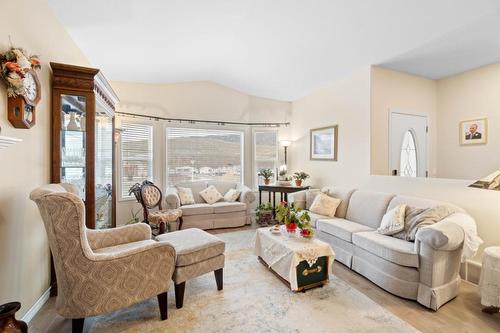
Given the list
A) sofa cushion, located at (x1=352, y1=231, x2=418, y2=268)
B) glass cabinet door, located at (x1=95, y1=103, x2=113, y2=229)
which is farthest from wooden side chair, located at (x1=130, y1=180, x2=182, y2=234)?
sofa cushion, located at (x1=352, y1=231, x2=418, y2=268)

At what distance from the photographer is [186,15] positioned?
8.82 feet

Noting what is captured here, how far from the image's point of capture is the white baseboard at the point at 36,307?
6.05 ft

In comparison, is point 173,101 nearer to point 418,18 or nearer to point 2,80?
point 2,80

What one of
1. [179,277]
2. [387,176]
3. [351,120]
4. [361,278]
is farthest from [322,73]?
[179,277]

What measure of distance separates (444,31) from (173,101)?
4489 mm

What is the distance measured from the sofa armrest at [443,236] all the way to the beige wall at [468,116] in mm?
2184

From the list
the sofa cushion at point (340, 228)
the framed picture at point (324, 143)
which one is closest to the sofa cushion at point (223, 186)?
the framed picture at point (324, 143)

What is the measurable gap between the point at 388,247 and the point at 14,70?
3.36m

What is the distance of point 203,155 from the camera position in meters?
5.28

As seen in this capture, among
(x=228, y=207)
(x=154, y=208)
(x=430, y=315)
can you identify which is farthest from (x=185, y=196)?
(x=430, y=315)

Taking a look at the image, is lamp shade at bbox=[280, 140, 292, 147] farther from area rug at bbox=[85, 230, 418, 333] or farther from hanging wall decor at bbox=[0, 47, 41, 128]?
hanging wall decor at bbox=[0, 47, 41, 128]

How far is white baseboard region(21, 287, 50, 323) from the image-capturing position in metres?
1.84

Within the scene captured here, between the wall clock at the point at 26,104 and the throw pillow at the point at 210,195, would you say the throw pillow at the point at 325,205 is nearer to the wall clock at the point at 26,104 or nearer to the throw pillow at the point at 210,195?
the throw pillow at the point at 210,195

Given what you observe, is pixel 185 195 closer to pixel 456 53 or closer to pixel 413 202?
pixel 413 202
